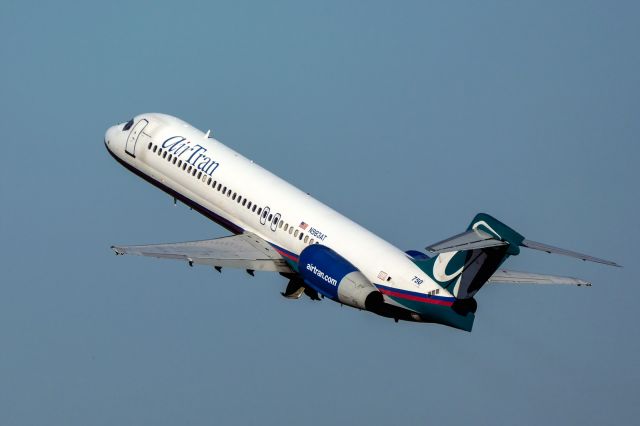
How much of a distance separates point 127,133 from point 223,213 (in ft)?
26.7

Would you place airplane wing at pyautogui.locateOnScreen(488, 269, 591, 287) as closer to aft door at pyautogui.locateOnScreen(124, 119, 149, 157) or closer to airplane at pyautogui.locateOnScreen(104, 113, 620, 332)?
airplane at pyautogui.locateOnScreen(104, 113, 620, 332)

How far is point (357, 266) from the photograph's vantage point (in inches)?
2579

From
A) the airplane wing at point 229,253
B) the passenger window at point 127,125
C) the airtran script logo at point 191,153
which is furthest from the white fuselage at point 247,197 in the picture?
the airplane wing at point 229,253

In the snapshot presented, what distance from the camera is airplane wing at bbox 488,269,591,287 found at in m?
66.3

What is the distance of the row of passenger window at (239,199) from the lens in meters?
68.4

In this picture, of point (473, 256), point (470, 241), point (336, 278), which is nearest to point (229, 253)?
point (336, 278)

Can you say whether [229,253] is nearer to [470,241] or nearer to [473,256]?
[473,256]

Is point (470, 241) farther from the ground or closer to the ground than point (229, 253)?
farther from the ground

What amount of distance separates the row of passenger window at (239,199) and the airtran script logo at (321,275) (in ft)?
5.54

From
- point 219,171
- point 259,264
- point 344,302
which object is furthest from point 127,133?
point 344,302

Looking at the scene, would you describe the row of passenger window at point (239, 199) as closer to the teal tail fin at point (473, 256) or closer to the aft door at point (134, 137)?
the aft door at point (134, 137)

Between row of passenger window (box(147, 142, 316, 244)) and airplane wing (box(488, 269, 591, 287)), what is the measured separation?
23.9 ft

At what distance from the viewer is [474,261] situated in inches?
2461

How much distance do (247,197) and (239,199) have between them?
1.40ft
